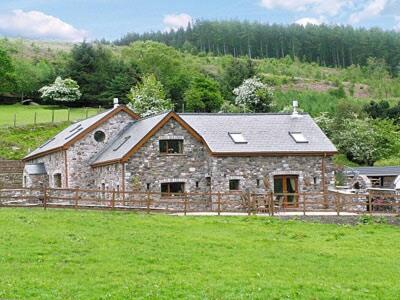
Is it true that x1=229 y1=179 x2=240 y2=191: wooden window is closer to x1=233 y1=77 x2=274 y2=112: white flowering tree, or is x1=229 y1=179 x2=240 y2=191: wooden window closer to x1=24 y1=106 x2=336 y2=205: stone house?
x1=24 y1=106 x2=336 y2=205: stone house

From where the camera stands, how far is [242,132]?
35500 mm

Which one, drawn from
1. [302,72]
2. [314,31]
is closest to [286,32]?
[314,31]

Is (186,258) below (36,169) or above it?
below

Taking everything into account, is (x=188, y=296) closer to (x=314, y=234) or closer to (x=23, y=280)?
(x=23, y=280)

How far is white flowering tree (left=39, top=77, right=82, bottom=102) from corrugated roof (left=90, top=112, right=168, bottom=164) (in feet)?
120

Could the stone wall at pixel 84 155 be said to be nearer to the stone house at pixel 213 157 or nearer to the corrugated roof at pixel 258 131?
the stone house at pixel 213 157

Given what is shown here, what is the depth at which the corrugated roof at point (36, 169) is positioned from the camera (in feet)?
134

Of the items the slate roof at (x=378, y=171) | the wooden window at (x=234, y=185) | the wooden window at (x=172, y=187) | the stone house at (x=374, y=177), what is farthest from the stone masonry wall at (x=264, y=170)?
the slate roof at (x=378, y=171)

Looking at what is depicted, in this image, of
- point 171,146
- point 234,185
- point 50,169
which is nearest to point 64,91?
point 50,169

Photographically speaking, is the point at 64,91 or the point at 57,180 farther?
the point at 64,91

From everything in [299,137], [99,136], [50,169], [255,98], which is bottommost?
[50,169]

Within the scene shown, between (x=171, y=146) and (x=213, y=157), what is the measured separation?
95.7 inches

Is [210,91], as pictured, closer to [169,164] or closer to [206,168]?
[206,168]

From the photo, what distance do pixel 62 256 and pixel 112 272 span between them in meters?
2.24
